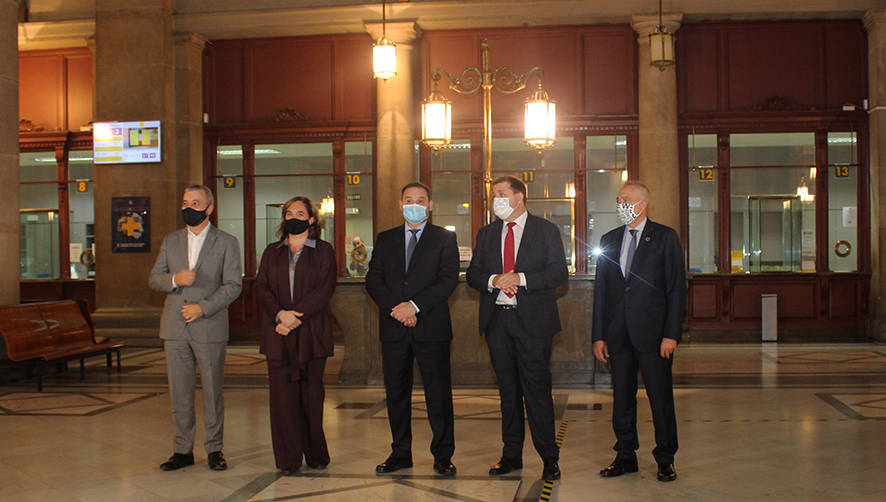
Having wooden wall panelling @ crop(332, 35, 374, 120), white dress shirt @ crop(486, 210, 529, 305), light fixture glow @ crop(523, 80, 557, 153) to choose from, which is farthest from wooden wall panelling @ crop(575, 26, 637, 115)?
white dress shirt @ crop(486, 210, 529, 305)

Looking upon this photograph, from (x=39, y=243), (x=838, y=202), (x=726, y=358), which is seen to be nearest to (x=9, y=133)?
(x=39, y=243)

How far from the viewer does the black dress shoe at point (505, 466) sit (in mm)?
5316

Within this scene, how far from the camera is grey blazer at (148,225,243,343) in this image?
553 centimetres

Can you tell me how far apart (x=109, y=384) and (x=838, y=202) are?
Result: 10.9 metres

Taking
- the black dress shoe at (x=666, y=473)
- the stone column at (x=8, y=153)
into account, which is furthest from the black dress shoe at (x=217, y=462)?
the stone column at (x=8, y=153)

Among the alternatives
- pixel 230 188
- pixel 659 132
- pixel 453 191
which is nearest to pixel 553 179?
pixel 453 191

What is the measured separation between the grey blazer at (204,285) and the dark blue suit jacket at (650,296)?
2416 mm

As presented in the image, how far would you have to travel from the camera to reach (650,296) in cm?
517

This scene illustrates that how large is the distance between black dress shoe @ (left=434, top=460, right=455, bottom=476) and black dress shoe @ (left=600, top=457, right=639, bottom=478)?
3.03 ft

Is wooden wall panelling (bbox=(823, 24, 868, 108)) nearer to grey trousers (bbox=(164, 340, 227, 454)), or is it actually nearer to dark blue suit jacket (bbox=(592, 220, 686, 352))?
dark blue suit jacket (bbox=(592, 220, 686, 352))

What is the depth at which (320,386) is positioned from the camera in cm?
547

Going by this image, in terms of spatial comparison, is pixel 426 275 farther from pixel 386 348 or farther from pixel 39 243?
pixel 39 243

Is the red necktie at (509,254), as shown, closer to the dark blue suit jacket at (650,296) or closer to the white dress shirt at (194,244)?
the dark blue suit jacket at (650,296)

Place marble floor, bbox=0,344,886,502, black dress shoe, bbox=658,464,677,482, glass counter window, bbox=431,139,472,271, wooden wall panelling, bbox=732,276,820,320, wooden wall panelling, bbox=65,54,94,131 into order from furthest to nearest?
wooden wall panelling, bbox=65,54,94,131 → glass counter window, bbox=431,139,472,271 → wooden wall panelling, bbox=732,276,820,320 → black dress shoe, bbox=658,464,677,482 → marble floor, bbox=0,344,886,502
